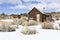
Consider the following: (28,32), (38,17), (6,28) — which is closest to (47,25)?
(38,17)

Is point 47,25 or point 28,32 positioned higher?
point 47,25

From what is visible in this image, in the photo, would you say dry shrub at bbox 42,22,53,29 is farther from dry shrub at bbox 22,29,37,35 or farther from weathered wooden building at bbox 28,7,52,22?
dry shrub at bbox 22,29,37,35

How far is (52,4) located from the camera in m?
6.62

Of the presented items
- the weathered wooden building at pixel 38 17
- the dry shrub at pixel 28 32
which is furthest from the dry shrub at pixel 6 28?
the weathered wooden building at pixel 38 17

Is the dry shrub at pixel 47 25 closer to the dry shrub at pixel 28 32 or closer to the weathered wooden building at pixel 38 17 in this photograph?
the weathered wooden building at pixel 38 17

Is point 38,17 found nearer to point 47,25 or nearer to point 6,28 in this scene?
point 47,25

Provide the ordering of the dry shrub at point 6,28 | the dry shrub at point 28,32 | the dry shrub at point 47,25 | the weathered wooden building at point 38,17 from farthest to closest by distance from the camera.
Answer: the weathered wooden building at point 38,17, the dry shrub at point 47,25, the dry shrub at point 6,28, the dry shrub at point 28,32

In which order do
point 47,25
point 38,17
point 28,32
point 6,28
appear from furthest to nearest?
point 38,17 < point 47,25 < point 6,28 < point 28,32

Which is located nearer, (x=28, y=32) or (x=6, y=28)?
(x=28, y=32)

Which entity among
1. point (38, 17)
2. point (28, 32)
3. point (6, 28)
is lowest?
point (28, 32)

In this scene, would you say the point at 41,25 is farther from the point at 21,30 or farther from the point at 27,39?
the point at 27,39

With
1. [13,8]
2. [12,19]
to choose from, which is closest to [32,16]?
[12,19]

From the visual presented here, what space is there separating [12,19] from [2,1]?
114 cm

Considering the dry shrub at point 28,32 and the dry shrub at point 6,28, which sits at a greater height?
the dry shrub at point 6,28
